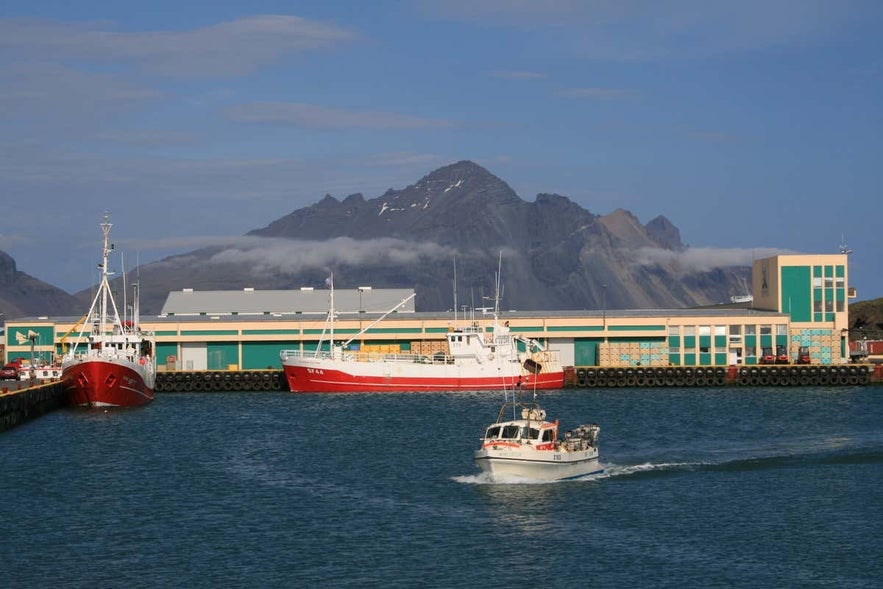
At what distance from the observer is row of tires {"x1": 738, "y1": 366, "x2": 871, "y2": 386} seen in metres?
118

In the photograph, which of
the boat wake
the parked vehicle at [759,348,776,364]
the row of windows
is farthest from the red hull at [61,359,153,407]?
the parked vehicle at [759,348,776,364]

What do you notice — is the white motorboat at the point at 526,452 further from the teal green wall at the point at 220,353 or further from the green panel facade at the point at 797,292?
the green panel facade at the point at 797,292

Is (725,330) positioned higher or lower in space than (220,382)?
higher

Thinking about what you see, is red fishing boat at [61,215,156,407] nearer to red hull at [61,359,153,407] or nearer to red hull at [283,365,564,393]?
red hull at [61,359,153,407]

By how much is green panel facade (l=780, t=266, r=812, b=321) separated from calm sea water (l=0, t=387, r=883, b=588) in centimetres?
5066

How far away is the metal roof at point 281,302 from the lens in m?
160

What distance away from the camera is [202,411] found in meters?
92.8

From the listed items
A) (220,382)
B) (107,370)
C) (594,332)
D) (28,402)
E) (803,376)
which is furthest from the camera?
(594,332)

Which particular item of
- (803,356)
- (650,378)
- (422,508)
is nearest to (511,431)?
(422,508)

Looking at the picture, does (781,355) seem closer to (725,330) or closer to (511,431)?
(725,330)

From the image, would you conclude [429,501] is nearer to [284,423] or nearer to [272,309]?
[284,423]

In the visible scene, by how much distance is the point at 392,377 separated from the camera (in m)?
110

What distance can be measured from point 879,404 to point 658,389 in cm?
2280

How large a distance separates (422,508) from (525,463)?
545 centimetres
